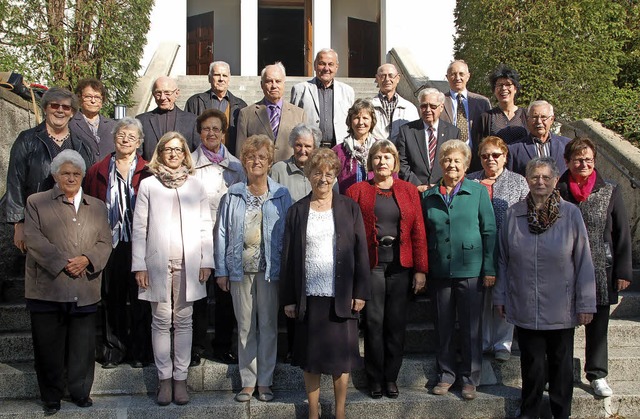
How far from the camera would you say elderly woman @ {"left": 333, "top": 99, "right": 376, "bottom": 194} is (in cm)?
609

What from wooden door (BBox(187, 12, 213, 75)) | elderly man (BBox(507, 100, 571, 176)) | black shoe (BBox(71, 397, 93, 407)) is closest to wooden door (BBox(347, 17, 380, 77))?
wooden door (BBox(187, 12, 213, 75))

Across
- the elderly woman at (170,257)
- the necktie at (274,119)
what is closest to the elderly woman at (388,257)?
the elderly woman at (170,257)

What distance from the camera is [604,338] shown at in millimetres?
5566

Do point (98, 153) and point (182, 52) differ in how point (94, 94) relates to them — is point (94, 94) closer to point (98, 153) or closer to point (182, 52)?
point (98, 153)

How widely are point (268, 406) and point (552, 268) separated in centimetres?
235

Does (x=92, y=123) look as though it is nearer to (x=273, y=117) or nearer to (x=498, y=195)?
(x=273, y=117)

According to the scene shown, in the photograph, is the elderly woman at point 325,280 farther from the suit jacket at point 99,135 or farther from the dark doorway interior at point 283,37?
the dark doorway interior at point 283,37

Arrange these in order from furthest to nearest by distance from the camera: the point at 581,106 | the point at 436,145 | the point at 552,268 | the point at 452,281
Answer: the point at 581,106 < the point at 436,145 < the point at 452,281 < the point at 552,268

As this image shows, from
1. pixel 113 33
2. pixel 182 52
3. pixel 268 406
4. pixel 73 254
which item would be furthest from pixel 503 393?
pixel 182 52

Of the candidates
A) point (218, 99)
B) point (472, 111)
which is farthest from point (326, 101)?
point (472, 111)

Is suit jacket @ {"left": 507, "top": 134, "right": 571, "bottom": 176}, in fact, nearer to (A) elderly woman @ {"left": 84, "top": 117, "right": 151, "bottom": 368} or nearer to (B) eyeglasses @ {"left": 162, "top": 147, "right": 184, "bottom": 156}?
(B) eyeglasses @ {"left": 162, "top": 147, "right": 184, "bottom": 156}

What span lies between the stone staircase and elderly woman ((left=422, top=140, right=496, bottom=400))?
230mm

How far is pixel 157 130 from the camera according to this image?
21.7 ft

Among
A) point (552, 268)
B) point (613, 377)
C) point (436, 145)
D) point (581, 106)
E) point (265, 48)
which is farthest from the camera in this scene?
point (265, 48)
